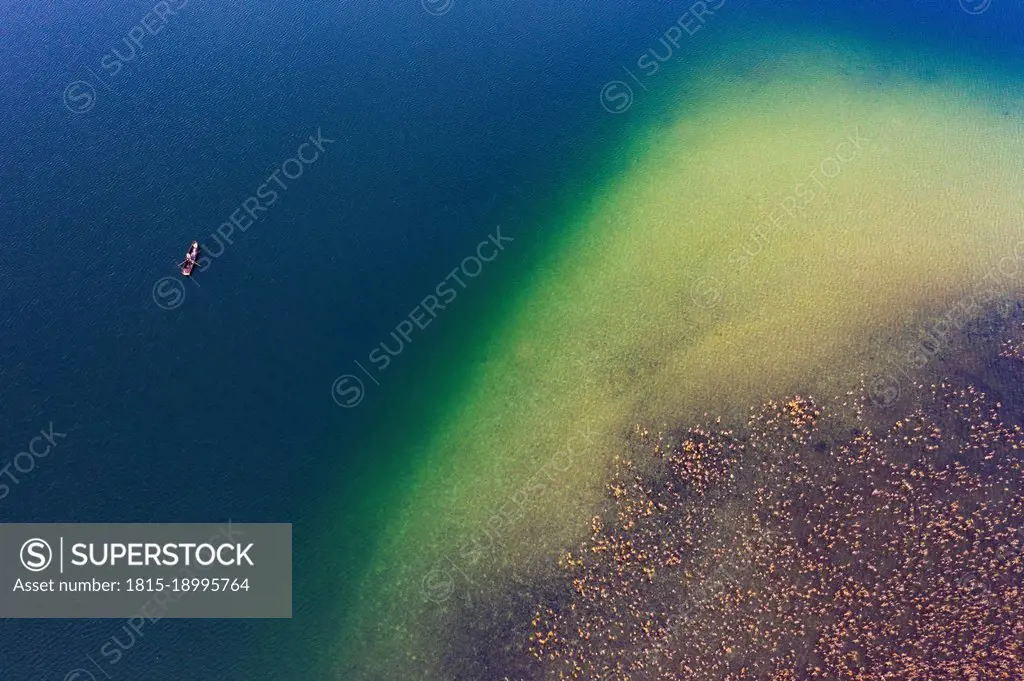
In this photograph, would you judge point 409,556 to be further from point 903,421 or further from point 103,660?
point 903,421

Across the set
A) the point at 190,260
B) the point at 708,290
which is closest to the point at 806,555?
the point at 708,290

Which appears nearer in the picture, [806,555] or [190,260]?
[806,555]

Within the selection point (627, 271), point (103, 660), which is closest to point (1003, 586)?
point (627, 271)

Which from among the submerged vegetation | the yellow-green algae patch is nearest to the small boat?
the yellow-green algae patch

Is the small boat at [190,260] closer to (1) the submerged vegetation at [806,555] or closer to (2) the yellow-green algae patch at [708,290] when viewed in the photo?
(2) the yellow-green algae patch at [708,290]

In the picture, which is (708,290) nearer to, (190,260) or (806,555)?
(806,555)
